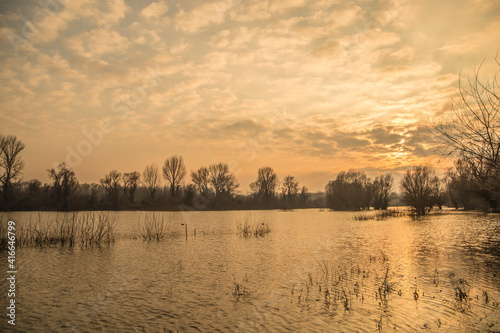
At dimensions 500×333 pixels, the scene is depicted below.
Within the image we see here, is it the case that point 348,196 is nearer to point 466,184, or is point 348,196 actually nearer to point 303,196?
point 303,196

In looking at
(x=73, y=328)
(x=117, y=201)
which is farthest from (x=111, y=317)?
(x=117, y=201)

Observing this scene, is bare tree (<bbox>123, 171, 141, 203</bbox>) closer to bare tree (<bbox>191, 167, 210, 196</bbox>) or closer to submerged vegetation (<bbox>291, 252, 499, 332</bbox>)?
bare tree (<bbox>191, 167, 210, 196</bbox>)

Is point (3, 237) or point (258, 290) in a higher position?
point (3, 237)

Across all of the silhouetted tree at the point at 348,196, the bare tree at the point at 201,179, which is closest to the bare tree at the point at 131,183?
the bare tree at the point at 201,179

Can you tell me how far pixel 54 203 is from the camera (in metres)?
53.3

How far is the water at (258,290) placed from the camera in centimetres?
707

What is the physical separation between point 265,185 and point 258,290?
8924 cm

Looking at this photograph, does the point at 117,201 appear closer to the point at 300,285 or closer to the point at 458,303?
the point at 300,285

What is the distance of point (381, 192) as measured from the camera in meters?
78.2

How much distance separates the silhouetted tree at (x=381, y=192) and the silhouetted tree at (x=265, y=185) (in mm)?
32010

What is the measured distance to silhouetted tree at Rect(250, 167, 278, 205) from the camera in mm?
97050

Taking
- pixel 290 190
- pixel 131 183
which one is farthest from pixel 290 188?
pixel 131 183

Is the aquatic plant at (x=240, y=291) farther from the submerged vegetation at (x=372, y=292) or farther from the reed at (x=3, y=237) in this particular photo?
the reed at (x=3, y=237)

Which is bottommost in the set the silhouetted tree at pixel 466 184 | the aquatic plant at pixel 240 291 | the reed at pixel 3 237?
the aquatic plant at pixel 240 291
